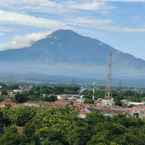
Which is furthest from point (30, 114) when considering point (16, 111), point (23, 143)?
point (23, 143)

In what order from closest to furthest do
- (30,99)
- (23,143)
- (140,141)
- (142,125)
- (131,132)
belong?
(23,143) → (140,141) → (131,132) → (142,125) → (30,99)

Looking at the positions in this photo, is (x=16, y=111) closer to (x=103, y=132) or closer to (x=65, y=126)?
(x=65, y=126)

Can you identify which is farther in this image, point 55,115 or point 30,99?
point 30,99

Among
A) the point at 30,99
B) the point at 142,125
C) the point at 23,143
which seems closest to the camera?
the point at 23,143

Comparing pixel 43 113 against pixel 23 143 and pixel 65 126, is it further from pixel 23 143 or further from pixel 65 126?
pixel 23 143

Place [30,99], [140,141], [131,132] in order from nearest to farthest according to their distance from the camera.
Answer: [140,141] < [131,132] < [30,99]

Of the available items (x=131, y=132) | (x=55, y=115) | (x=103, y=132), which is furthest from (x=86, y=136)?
(x=55, y=115)
